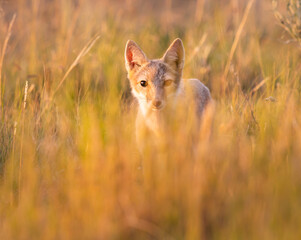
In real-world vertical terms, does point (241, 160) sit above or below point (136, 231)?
above

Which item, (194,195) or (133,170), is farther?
(133,170)

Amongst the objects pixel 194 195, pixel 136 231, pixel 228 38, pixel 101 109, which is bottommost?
pixel 136 231

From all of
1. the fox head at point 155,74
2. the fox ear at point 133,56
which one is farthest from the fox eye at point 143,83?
the fox ear at point 133,56

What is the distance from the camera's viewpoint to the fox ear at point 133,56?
3967mm

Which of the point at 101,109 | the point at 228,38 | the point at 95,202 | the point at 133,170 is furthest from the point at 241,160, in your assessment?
the point at 228,38

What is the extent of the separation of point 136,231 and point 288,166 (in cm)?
102

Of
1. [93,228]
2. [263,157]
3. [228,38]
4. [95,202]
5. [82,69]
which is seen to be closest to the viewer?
[93,228]

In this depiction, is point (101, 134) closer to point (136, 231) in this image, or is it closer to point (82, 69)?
point (136, 231)

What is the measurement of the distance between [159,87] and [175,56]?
0.39m

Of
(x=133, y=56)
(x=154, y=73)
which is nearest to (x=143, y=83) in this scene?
(x=154, y=73)

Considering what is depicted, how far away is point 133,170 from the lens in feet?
8.11

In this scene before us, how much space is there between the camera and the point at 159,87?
148 inches

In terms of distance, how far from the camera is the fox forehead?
3.81 m

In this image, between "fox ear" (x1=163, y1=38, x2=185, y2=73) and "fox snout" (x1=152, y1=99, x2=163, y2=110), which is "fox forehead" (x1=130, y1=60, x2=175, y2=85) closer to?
"fox ear" (x1=163, y1=38, x2=185, y2=73)
